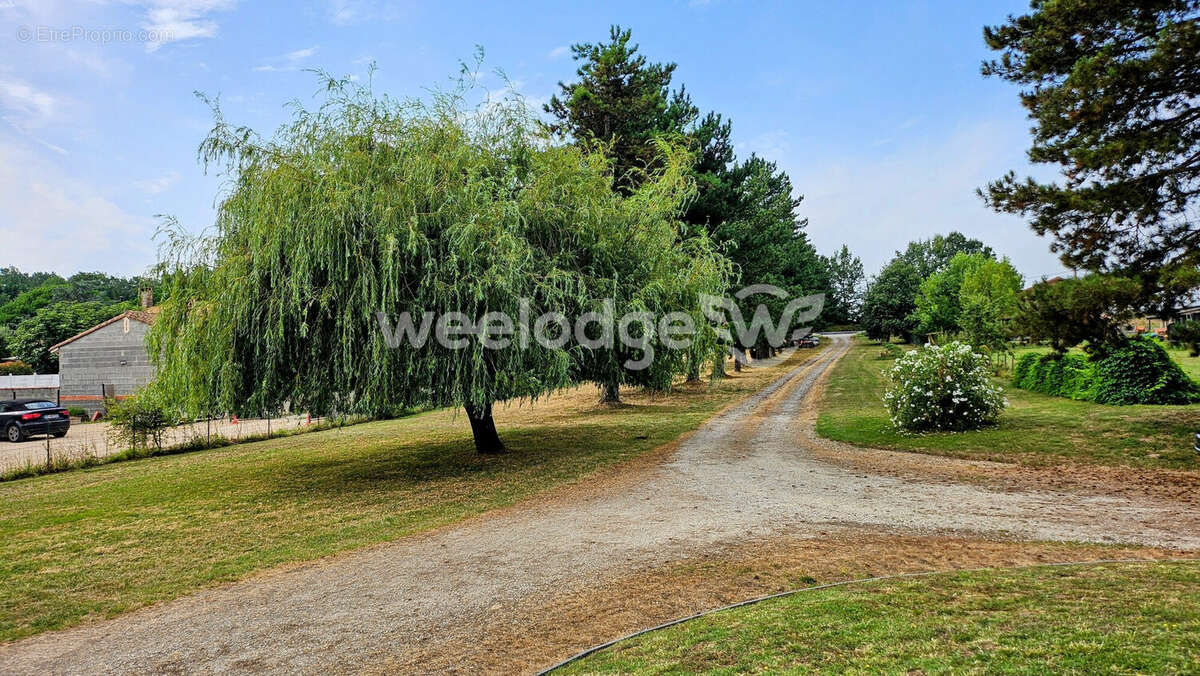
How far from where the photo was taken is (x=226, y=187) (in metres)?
10.5

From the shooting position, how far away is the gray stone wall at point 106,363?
33.9 meters

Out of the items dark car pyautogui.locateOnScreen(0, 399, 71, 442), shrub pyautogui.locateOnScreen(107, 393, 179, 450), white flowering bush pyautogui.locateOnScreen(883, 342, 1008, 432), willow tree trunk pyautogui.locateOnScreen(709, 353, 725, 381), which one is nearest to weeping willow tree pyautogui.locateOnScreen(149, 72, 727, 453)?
willow tree trunk pyautogui.locateOnScreen(709, 353, 725, 381)

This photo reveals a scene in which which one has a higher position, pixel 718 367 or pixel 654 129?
pixel 654 129

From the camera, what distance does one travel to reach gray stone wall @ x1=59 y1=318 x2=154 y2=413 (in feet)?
111

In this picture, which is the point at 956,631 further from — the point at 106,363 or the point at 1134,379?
the point at 106,363

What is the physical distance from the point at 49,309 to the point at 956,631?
222 ft

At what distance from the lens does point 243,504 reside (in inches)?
390

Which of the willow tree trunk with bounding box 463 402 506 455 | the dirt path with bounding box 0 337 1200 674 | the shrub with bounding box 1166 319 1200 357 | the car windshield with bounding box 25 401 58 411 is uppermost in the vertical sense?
the shrub with bounding box 1166 319 1200 357

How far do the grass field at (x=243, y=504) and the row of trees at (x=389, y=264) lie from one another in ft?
5.00

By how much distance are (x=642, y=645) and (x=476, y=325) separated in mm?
6328

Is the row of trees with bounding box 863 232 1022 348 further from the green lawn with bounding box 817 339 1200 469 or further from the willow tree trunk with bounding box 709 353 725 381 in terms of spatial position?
the willow tree trunk with bounding box 709 353 725 381

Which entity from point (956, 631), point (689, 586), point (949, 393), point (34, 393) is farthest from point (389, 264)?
point (34, 393)

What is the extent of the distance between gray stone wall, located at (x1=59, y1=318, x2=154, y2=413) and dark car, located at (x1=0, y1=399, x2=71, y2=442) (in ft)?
44.8

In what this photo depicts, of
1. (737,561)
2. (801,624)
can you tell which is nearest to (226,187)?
(737,561)
